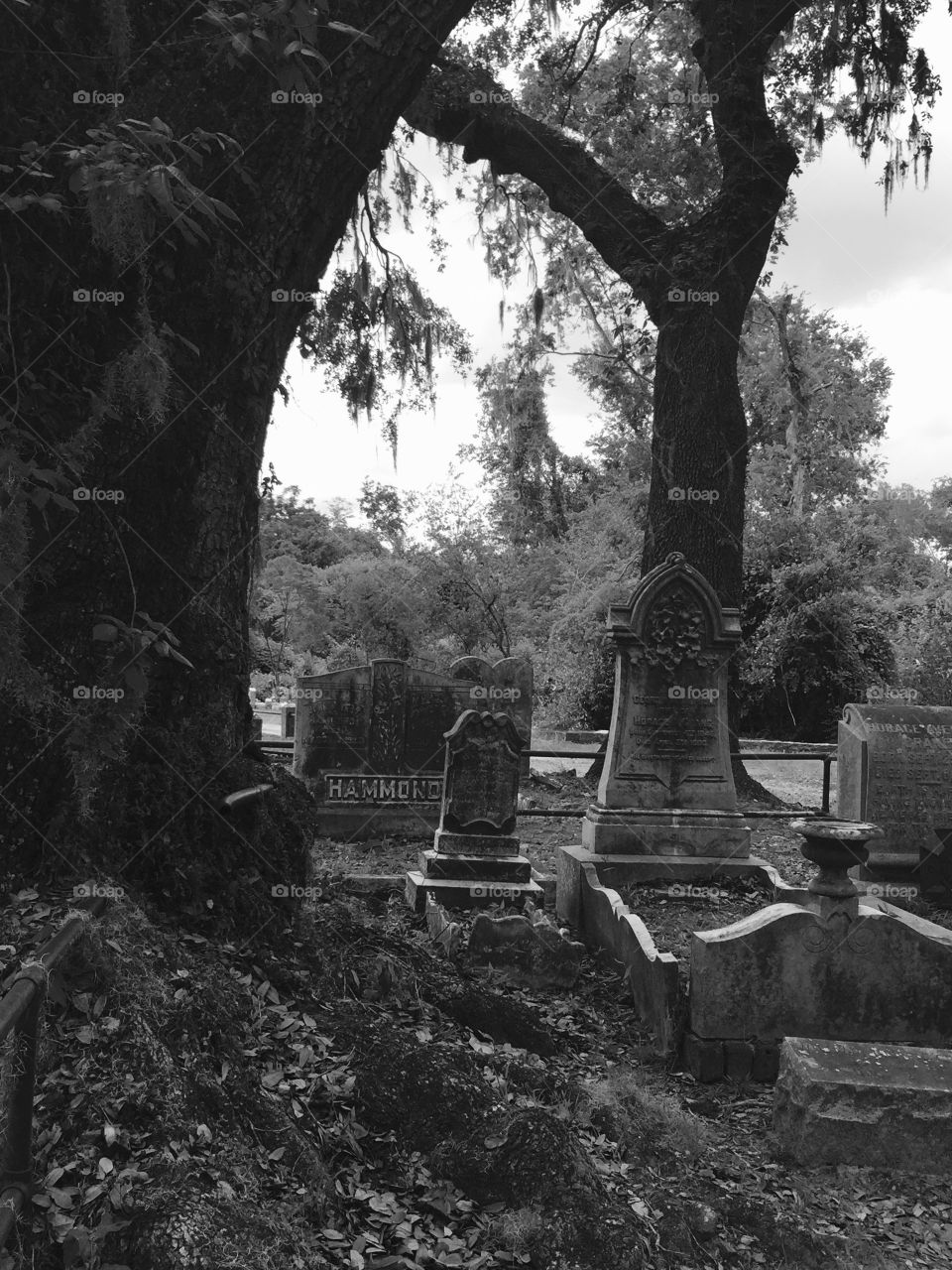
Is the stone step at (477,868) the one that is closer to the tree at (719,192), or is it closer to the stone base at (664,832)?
the stone base at (664,832)

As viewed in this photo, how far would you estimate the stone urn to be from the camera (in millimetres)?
5395

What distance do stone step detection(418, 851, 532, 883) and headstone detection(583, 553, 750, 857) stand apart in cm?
68

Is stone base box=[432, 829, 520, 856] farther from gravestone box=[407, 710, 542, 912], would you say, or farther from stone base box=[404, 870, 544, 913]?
stone base box=[404, 870, 544, 913]

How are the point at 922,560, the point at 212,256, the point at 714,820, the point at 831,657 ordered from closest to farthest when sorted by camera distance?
1. the point at 212,256
2. the point at 714,820
3. the point at 831,657
4. the point at 922,560

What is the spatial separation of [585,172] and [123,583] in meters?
10.7

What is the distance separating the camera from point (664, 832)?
27.0ft

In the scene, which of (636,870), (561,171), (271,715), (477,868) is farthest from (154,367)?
(271,715)

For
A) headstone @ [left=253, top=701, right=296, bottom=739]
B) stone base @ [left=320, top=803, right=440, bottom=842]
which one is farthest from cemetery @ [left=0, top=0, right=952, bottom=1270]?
headstone @ [left=253, top=701, right=296, bottom=739]

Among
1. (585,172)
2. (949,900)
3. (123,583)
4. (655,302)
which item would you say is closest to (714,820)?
(949,900)

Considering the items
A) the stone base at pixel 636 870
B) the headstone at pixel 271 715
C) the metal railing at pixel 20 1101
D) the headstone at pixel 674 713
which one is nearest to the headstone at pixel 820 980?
the stone base at pixel 636 870

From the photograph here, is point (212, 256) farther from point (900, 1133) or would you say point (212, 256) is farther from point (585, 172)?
point (585, 172)

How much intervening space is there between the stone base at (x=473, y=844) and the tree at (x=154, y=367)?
3542mm

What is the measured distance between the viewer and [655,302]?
41.3 feet

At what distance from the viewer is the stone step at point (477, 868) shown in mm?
7852
